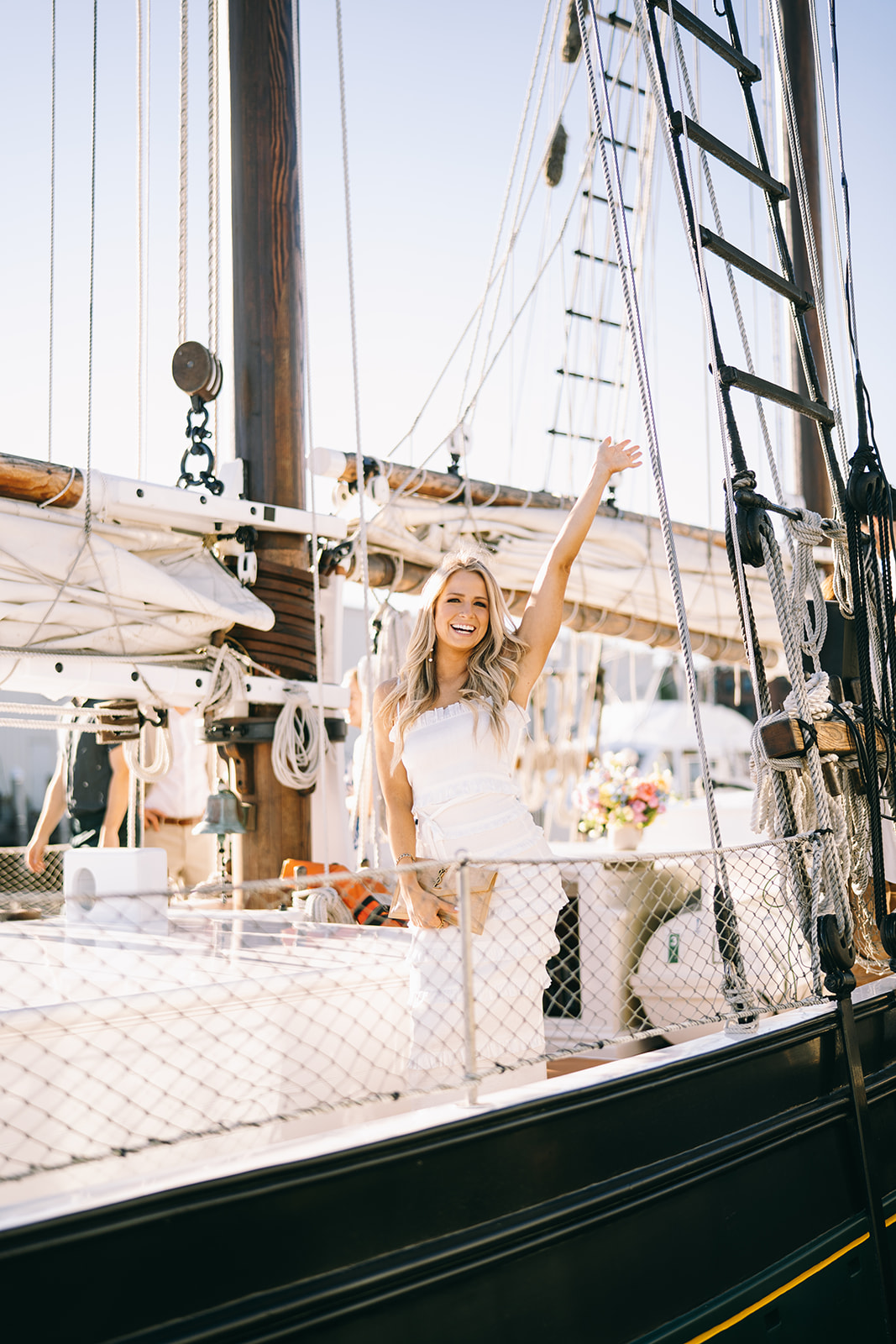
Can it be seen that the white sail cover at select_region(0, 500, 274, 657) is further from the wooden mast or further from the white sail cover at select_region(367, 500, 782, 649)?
the white sail cover at select_region(367, 500, 782, 649)

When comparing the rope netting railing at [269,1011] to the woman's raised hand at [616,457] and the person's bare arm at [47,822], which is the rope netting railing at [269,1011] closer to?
the person's bare arm at [47,822]

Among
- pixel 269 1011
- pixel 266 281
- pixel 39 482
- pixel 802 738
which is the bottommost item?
pixel 269 1011

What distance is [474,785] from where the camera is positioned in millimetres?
2176

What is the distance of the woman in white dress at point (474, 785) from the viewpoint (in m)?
2.06

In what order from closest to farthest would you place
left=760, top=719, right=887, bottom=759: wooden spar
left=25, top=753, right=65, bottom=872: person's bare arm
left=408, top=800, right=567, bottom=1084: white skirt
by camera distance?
1. left=408, top=800, right=567, bottom=1084: white skirt
2. left=760, top=719, right=887, bottom=759: wooden spar
3. left=25, top=753, right=65, bottom=872: person's bare arm

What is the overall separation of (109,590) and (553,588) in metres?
1.69

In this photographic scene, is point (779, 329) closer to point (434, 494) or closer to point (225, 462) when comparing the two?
point (434, 494)

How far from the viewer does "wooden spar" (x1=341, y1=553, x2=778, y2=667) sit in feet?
15.7

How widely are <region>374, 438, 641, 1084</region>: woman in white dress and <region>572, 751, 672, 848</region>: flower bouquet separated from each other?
280 centimetres

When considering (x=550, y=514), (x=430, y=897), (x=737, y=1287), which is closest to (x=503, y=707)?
(x=430, y=897)

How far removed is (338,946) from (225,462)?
6.67 feet

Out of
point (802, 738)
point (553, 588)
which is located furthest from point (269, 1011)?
point (802, 738)

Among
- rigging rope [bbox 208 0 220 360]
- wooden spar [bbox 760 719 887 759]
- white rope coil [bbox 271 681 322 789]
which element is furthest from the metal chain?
wooden spar [bbox 760 719 887 759]

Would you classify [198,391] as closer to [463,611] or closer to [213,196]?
[213,196]
